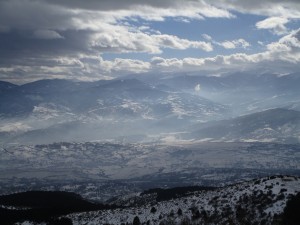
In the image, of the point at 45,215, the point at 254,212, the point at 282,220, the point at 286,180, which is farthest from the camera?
the point at 45,215

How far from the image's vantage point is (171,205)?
122 metres

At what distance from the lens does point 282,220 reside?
82938 mm

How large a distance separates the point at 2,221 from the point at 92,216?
31.3 m

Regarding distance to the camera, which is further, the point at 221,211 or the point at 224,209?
the point at 224,209

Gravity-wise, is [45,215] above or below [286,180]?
below

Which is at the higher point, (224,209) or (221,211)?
(224,209)

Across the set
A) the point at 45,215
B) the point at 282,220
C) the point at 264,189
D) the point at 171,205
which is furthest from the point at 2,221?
the point at 282,220

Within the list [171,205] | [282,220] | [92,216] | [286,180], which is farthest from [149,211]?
[282,220]

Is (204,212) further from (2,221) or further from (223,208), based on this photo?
(2,221)

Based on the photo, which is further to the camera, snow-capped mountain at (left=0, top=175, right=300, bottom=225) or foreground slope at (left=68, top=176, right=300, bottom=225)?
foreground slope at (left=68, top=176, right=300, bottom=225)

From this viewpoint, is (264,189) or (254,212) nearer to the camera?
(254,212)

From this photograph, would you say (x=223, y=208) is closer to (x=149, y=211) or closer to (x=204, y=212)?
(x=204, y=212)

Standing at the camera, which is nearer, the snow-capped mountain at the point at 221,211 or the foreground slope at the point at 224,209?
the snow-capped mountain at the point at 221,211

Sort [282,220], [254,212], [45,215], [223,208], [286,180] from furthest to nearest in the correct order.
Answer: [45,215] → [286,180] → [223,208] → [254,212] → [282,220]
